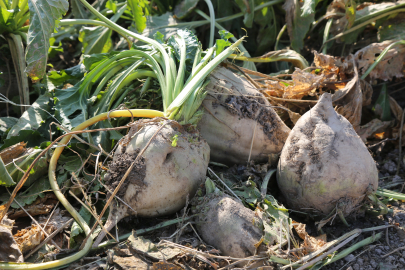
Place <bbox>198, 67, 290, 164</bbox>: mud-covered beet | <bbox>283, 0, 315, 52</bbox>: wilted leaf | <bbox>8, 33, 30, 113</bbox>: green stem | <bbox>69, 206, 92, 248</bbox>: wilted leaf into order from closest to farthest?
<bbox>69, 206, 92, 248</bbox>: wilted leaf → <bbox>198, 67, 290, 164</bbox>: mud-covered beet → <bbox>8, 33, 30, 113</bbox>: green stem → <bbox>283, 0, 315, 52</bbox>: wilted leaf

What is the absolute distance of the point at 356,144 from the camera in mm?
2246

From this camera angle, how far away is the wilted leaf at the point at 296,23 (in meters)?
3.32

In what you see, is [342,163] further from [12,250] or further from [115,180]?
[12,250]

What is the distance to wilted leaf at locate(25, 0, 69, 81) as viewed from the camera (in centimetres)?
239

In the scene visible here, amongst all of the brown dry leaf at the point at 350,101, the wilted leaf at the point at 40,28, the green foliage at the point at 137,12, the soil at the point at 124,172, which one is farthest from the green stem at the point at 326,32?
the wilted leaf at the point at 40,28

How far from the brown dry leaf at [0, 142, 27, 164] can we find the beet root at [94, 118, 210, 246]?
76 centimetres

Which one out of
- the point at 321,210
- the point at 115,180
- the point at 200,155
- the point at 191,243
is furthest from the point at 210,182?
the point at 321,210

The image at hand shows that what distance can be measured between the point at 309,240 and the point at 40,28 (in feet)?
7.48

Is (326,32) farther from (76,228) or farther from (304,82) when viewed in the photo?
(76,228)

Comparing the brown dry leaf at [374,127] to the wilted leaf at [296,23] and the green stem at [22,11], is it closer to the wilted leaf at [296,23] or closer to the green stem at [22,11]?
the wilted leaf at [296,23]

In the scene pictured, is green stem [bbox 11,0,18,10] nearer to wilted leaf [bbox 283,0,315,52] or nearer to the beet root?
the beet root

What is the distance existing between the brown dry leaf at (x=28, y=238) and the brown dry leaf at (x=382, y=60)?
9.15 ft

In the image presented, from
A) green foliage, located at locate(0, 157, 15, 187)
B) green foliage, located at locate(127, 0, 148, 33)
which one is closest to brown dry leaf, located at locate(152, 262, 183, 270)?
green foliage, located at locate(0, 157, 15, 187)

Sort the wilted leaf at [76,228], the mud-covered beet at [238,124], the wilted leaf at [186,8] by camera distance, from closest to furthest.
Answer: the wilted leaf at [76,228], the mud-covered beet at [238,124], the wilted leaf at [186,8]
